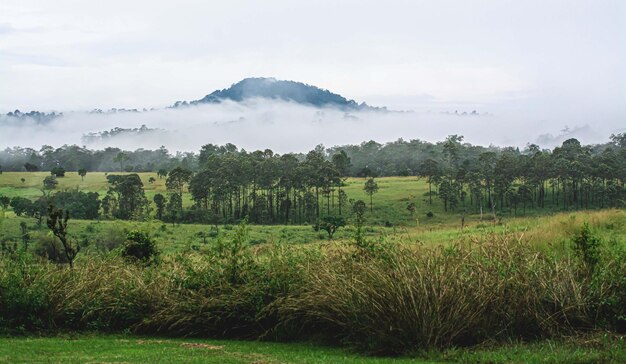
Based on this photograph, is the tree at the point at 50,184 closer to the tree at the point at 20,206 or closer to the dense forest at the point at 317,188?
the dense forest at the point at 317,188

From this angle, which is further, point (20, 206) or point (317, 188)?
point (317, 188)

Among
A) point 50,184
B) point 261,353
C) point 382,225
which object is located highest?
point 50,184

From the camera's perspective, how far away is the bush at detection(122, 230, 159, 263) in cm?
2000

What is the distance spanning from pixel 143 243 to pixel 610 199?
238ft

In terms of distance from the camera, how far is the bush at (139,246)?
20003mm

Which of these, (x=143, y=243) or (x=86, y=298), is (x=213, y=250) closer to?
(x=86, y=298)

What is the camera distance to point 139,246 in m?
20.3

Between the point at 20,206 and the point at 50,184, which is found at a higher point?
the point at 50,184

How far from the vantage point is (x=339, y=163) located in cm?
10356

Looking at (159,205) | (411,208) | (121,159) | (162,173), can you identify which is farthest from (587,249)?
(121,159)

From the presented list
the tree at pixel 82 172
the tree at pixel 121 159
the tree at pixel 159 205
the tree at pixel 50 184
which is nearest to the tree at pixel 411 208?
the tree at pixel 159 205

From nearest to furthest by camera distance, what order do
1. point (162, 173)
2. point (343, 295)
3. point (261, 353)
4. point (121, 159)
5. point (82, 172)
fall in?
point (261, 353) < point (343, 295) < point (82, 172) < point (162, 173) < point (121, 159)

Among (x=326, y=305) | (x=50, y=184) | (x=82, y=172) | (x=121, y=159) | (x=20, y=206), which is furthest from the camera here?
(x=121, y=159)

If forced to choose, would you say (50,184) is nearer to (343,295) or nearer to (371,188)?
(371,188)
